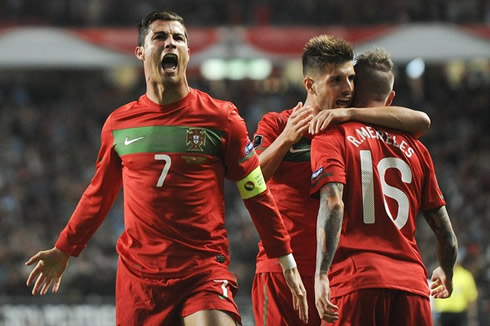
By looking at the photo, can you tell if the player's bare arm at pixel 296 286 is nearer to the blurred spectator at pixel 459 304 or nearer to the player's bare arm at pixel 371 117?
the player's bare arm at pixel 371 117

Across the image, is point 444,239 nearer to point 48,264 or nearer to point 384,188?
point 384,188

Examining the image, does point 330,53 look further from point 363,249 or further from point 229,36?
point 229,36

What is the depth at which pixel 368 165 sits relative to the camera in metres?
5.08

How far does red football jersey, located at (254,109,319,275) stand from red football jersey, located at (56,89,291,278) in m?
0.50

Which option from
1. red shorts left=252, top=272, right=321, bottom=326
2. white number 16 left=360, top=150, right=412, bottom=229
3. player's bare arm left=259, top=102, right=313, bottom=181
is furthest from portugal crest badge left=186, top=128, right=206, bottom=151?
red shorts left=252, top=272, right=321, bottom=326

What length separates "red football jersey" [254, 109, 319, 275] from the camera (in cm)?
591

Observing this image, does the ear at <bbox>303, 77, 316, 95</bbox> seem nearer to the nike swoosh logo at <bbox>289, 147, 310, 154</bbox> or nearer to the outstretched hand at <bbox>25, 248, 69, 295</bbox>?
the nike swoosh logo at <bbox>289, 147, 310, 154</bbox>

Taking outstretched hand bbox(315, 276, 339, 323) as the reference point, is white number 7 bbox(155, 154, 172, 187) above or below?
above

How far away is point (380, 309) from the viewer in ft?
16.3

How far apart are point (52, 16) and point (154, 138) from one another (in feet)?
60.2

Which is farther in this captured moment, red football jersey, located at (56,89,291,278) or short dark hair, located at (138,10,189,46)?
short dark hair, located at (138,10,189,46)

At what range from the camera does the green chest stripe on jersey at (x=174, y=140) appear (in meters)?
5.31

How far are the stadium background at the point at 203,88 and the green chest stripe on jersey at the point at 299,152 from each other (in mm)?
8954

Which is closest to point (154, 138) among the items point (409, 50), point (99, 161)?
point (99, 161)
